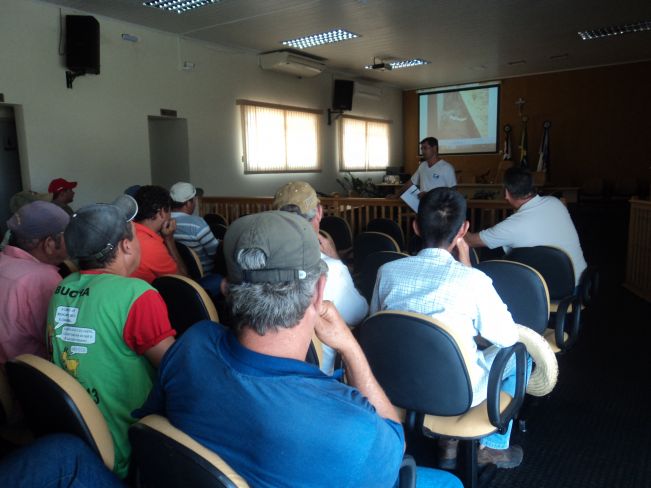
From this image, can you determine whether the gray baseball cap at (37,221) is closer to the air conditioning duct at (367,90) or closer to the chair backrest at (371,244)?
the chair backrest at (371,244)

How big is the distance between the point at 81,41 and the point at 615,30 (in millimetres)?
7634

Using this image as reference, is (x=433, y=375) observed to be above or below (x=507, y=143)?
below

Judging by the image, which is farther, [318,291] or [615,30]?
[615,30]

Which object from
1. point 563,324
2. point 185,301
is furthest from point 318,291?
point 563,324

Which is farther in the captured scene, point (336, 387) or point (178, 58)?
point (178, 58)

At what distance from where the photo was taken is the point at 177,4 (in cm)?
588

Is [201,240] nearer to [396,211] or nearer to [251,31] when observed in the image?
[396,211]

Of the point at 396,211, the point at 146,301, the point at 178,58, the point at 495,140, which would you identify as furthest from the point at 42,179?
the point at 495,140

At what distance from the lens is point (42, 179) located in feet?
18.9

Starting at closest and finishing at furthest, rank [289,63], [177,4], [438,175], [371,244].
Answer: [371,244] < [177,4] < [438,175] < [289,63]

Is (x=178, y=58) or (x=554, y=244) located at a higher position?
(x=178, y=58)

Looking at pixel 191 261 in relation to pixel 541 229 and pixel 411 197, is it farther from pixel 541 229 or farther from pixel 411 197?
pixel 411 197

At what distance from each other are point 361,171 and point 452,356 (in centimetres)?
1022

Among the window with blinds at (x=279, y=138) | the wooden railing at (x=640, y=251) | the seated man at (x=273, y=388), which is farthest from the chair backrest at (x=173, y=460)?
the window with blinds at (x=279, y=138)
